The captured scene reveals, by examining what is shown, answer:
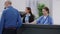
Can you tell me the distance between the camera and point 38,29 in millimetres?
2857

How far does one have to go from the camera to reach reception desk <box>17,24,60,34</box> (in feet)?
9.23

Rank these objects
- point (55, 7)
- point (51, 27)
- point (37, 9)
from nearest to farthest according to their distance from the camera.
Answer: point (51, 27) → point (55, 7) → point (37, 9)

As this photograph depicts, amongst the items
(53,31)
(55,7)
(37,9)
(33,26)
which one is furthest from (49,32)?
(37,9)

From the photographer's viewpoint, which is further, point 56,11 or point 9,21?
point 56,11

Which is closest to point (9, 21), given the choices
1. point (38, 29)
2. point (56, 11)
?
A: point (38, 29)

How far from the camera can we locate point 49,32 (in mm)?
2854

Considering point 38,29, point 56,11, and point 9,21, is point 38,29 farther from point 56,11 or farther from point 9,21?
point 56,11

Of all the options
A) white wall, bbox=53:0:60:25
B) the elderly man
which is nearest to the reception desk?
the elderly man

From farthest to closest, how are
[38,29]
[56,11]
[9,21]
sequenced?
[56,11] < [9,21] < [38,29]

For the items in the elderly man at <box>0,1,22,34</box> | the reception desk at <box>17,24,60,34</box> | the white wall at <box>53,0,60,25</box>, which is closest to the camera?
the reception desk at <box>17,24,60,34</box>

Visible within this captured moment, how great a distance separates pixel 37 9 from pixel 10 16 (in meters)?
5.86

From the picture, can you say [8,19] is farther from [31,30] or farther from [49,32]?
[49,32]

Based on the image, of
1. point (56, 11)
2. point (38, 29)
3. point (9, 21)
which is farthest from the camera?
point (56, 11)

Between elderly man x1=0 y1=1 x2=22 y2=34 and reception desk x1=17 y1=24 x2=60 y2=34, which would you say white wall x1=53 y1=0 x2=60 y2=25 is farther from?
reception desk x1=17 y1=24 x2=60 y2=34
